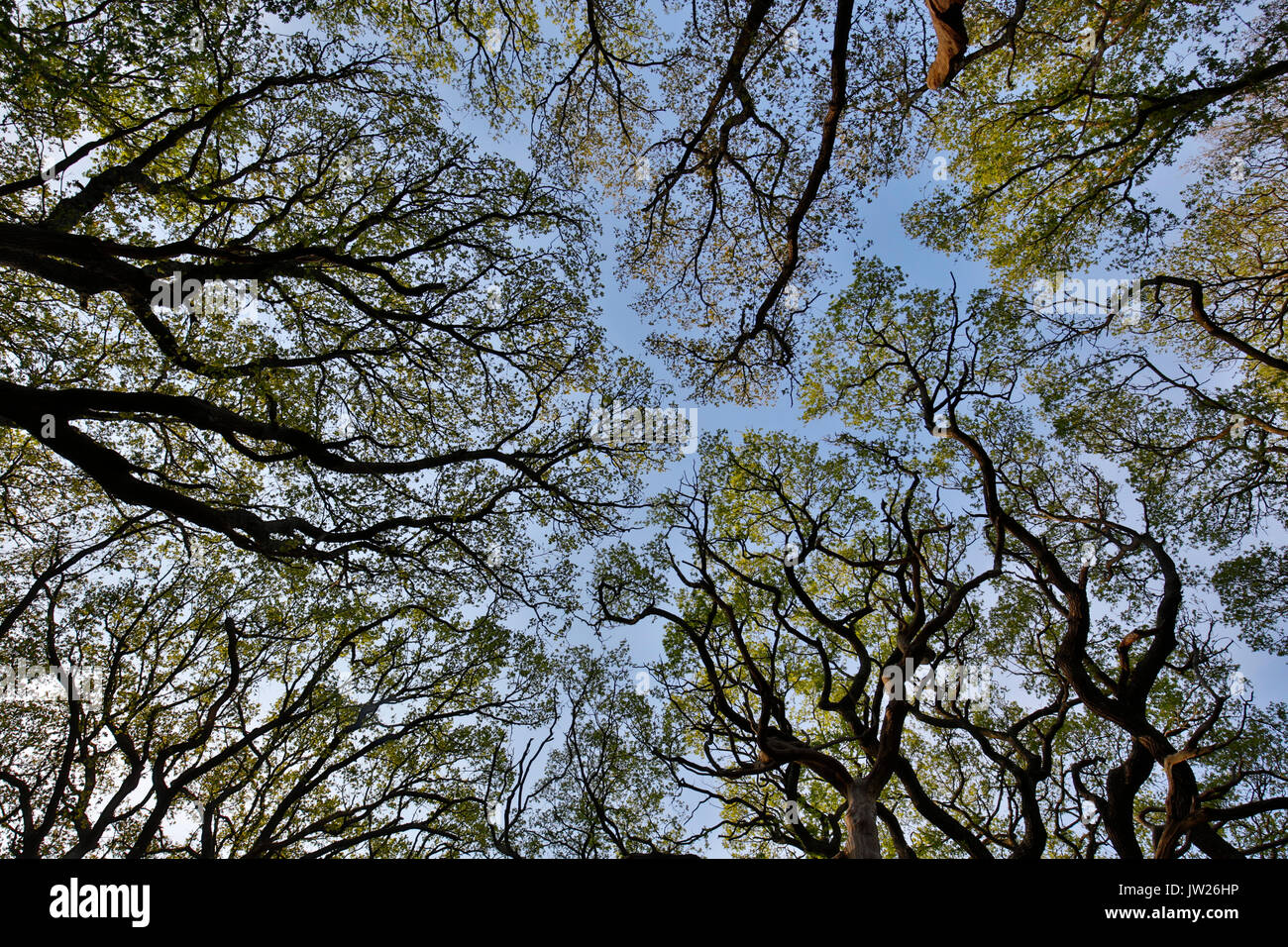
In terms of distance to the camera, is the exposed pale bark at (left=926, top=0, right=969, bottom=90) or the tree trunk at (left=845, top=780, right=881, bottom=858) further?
the tree trunk at (left=845, top=780, right=881, bottom=858)

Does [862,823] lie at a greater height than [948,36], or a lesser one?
lesser

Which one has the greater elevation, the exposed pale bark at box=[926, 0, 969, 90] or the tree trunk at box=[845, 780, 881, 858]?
the exposed pale bark at box=[926, 0, 969, 90]

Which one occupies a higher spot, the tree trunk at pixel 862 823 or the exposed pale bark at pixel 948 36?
the exposed pale bark at pixel 948 36

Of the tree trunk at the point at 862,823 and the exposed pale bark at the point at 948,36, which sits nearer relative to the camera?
the exposed pale bark at the point at 948,36

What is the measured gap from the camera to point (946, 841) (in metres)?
13.9

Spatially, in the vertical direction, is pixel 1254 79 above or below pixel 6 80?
above

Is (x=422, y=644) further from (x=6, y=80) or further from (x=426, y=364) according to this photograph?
(x=6, y=80)

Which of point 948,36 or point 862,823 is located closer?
point 948,36

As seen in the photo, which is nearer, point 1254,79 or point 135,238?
point 135,238
